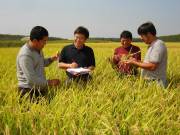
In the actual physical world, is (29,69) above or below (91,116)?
above

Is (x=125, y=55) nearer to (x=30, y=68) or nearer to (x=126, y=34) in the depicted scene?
(x=126, y=34)

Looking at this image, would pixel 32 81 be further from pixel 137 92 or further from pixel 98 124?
pixel 98 124

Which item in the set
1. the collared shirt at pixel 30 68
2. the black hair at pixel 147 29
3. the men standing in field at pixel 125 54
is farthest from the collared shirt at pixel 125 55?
the collared shirt at pixel 30 68

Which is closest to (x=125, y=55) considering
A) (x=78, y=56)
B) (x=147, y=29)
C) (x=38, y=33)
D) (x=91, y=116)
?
(x=78, y=56)

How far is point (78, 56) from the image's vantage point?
5.68 metres

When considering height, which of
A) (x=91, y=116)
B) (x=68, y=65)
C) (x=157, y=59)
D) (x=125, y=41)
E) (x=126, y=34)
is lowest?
(x=91, y=116)

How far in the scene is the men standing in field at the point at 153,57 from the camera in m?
5.14

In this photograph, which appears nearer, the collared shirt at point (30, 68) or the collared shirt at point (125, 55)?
the collared shirt at point (30, 68)

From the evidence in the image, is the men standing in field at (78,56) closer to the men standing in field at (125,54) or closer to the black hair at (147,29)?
the men standing in field at (125,54)

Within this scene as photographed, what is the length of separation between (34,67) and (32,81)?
210 millimetres

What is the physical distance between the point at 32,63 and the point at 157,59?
1607 mm

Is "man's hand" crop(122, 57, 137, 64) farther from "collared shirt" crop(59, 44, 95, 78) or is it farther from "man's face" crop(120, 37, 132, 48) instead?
"man's face" crop(120, 37, 132, 48)

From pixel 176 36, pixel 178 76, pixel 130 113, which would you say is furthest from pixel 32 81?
pixel 176 36

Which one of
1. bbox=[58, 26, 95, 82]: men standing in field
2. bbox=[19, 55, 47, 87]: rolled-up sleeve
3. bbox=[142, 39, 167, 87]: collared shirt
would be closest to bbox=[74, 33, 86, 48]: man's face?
bbox=[58, 26, 95, 82]: men standing in field
